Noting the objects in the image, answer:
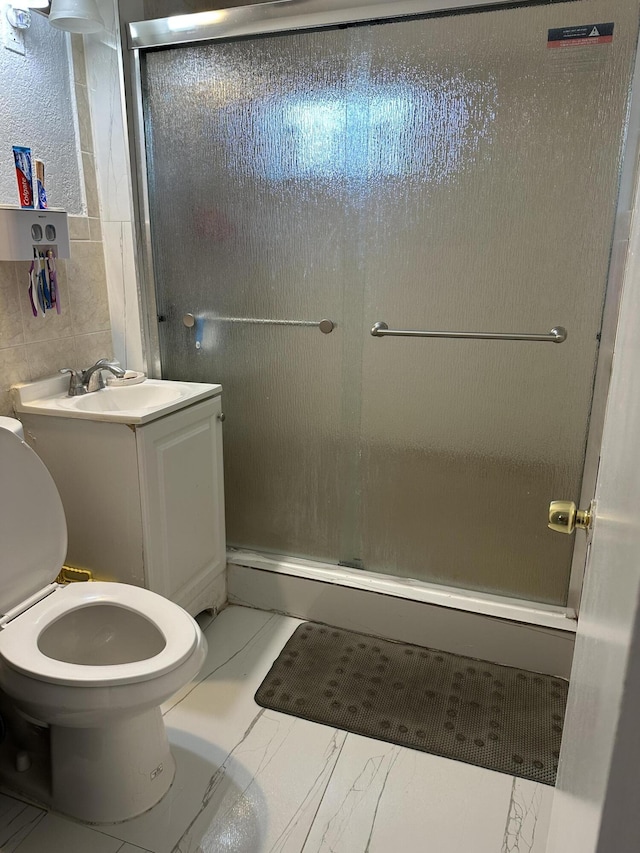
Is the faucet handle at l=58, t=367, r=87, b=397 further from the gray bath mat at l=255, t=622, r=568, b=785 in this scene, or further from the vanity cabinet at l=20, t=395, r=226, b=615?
the gray bath mat at l=255, t=622, r=568, b=785

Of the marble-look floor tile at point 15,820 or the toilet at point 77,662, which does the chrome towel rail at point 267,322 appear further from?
the marble-look floor tile at point 15,820

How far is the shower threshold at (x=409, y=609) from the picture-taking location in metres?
1.83

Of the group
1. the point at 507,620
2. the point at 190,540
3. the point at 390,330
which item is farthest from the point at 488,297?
the point at 190,540

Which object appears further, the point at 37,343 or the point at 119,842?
the point at 37,343

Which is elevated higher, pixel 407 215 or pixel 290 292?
pixel 407 215

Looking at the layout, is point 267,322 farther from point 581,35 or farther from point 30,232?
point 581,35

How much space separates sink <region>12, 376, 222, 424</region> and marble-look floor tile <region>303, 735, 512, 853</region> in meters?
1.05

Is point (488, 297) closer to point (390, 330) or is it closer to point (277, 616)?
point (390, 330)

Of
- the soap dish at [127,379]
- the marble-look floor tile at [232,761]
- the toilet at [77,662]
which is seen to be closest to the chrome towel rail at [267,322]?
the soap dish at [127,379]

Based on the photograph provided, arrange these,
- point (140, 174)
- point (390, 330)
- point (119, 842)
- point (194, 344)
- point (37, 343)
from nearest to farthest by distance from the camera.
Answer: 1. point (119, 842)
2. point (37, 343)
3. point (390, 330)
4. point (140, 174)
5. point (194, 344)

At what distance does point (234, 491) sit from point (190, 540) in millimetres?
349

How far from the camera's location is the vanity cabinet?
1.63m

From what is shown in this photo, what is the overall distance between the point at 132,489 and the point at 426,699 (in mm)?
1032

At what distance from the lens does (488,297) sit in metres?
1.73
